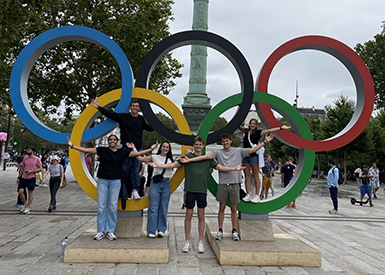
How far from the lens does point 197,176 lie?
231 inches

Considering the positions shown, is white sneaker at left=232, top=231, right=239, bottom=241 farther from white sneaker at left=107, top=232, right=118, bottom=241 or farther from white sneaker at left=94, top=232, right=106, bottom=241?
white sneaker at left=94, top=232, right=106, bottom=241

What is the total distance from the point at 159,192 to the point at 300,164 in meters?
3.06

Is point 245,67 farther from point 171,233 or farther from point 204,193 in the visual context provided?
point 171,233

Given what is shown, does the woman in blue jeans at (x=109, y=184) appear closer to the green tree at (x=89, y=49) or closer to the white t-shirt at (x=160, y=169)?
the white t-shirt at (x=160, y=169)

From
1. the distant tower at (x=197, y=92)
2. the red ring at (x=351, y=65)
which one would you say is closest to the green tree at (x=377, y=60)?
the distant tower at (x=197, y=92)

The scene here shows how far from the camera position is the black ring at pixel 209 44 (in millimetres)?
6582

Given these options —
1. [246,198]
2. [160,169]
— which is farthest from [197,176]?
[246,198]

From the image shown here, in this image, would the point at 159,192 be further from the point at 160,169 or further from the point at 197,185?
the point at 197,185

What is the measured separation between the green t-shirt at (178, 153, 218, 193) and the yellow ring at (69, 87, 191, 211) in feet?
1.73

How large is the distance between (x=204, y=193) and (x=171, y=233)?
7.09 feet

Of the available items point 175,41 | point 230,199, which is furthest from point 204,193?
point 175,41

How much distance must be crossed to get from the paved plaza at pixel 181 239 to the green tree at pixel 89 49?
21.2 ft

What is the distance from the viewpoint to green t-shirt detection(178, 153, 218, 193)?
5.84 meters

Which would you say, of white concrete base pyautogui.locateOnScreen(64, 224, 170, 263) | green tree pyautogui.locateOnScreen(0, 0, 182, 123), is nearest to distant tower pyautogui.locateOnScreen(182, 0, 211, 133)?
green tree pyautogui.locateOnScreen(0, 0, 182, 123)
